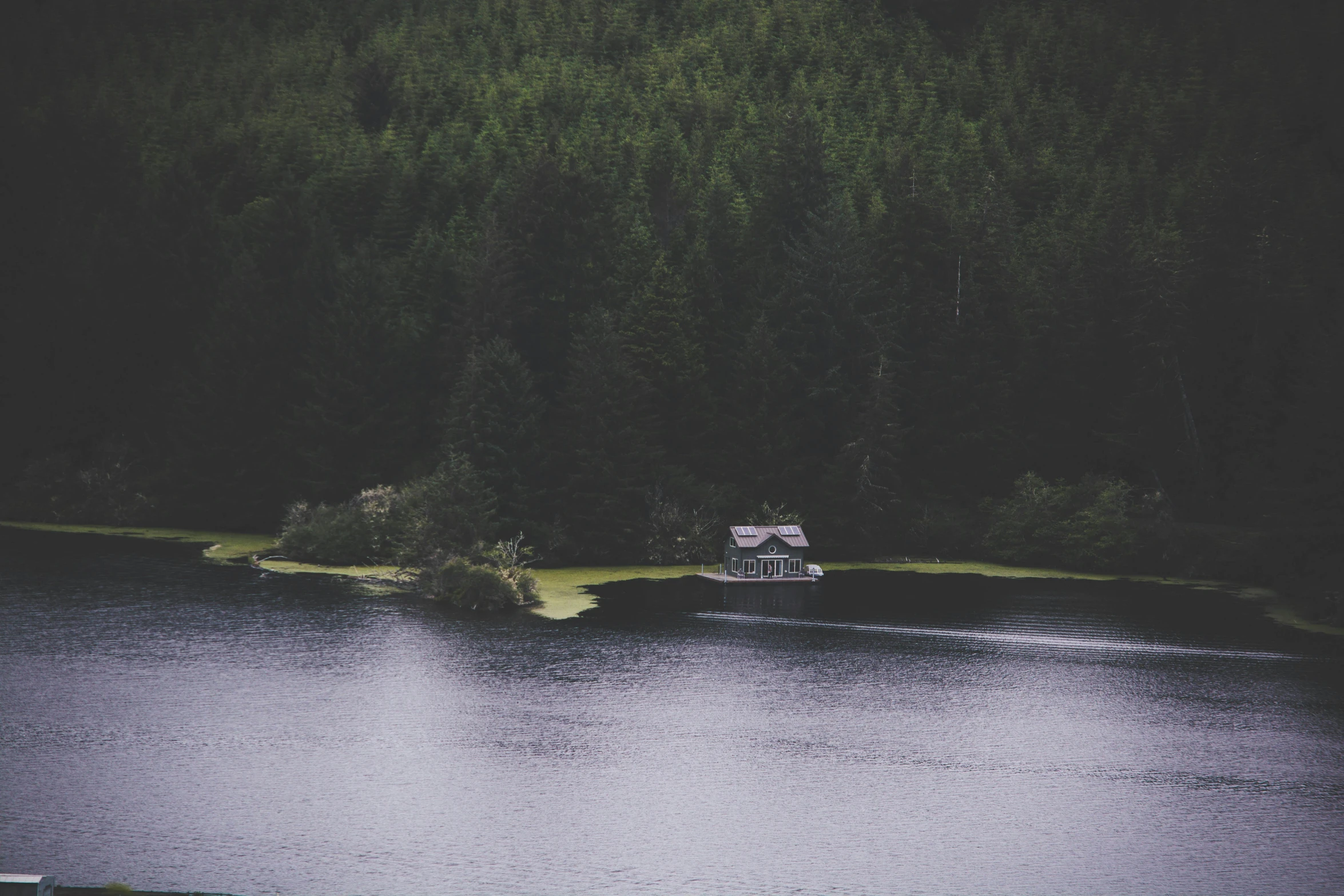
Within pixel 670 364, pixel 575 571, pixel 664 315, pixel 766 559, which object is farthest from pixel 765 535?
pixel 664 315

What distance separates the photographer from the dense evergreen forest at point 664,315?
69.7 metres

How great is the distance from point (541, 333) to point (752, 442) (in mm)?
14078

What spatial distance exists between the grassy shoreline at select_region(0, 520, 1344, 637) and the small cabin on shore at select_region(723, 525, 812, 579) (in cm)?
303

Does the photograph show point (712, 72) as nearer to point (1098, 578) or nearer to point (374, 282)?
point (374, 282)

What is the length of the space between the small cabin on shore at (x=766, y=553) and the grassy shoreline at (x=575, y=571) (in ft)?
9.95

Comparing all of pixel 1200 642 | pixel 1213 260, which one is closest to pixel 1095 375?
pixel 1213 260

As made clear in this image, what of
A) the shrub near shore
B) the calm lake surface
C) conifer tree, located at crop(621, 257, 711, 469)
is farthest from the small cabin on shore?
conifer tree, located at crop(621, 257, 711, 469)

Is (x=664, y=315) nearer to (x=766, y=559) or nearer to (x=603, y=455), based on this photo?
(x=603, y=455)

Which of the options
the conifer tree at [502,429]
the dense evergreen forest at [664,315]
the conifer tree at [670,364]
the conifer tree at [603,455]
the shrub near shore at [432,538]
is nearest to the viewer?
the shrub near shore at [432,538]

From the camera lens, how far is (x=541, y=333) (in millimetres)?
75250

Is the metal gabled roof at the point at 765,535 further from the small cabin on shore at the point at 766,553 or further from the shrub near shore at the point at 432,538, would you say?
the shrub near shore at the point at 432,538

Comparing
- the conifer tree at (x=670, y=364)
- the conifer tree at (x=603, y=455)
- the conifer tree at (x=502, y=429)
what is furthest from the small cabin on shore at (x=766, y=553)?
the conifer tree at (x=670, y=364)

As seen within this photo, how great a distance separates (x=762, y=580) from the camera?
203ft

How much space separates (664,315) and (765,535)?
17.0m
